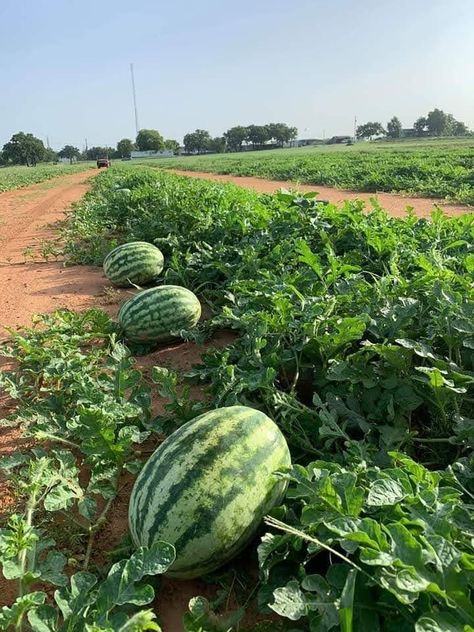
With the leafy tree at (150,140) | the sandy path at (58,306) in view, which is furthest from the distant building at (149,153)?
the sandy path at (58,306)

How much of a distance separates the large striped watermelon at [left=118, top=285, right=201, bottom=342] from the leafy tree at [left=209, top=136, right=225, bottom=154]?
112294 millimetres

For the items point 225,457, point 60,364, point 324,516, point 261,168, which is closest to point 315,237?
point 60,364

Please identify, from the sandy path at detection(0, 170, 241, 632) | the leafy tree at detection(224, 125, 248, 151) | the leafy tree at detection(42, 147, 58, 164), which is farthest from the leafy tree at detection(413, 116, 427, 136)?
the sandy path at detection(0, 170, 241, 632)

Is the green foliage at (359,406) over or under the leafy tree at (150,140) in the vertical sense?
under

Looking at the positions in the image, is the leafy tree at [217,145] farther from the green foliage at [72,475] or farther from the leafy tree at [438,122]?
the green foliage at [72,475]

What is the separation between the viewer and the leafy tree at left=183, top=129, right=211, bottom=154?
113250 millimetres

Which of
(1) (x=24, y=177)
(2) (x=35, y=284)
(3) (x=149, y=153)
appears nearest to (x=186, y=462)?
(2) (x=35, y=284)

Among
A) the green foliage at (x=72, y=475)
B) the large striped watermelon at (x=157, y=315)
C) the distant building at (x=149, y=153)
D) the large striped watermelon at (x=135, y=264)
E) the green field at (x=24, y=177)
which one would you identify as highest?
the distant building at (x=149, y=153)

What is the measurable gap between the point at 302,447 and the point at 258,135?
118m

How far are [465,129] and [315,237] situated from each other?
134294 millimetres

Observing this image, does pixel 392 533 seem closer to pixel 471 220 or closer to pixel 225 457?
pixel 225 457

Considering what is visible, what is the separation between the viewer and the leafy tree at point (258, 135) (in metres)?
113

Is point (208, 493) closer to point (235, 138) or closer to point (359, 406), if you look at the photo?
point (359, 406)

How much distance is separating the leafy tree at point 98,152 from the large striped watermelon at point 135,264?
128 m
